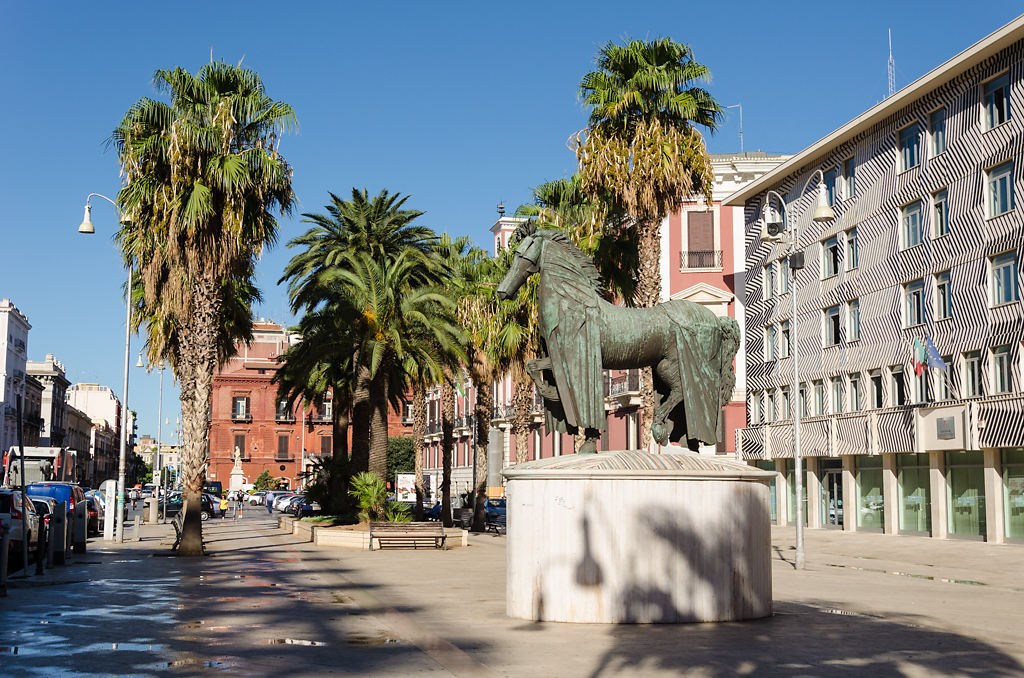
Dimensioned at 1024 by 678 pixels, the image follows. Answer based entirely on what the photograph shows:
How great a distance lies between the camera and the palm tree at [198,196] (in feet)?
84.5

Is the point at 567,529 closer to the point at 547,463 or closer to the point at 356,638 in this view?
the point at 547,463

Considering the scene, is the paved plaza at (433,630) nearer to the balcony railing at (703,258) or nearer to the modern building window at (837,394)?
the modern building window at (837,394)

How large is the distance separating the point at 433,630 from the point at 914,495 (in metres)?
29.5

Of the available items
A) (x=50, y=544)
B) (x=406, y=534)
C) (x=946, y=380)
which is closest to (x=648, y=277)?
(x=406, y=534)

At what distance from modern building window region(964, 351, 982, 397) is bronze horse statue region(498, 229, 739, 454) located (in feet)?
75.9

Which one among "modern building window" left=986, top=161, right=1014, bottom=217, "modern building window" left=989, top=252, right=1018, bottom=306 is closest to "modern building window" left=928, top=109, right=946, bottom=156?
"modern building window" left=986, top=161, right=1014, bottom=217

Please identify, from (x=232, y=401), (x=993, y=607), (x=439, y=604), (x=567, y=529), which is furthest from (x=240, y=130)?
(x=232, y=401)

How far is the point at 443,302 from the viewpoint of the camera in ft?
111

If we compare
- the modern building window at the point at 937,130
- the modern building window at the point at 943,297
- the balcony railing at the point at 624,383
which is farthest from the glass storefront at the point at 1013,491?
the balcony railing at the point at 624,383

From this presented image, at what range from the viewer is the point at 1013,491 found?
3206 cm

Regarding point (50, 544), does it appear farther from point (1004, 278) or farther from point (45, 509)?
point (1004, 278)

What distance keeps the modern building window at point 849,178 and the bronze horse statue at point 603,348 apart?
30170 mm

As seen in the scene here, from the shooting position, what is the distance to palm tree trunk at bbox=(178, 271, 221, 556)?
85.7 ft

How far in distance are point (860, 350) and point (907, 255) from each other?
4518mm
